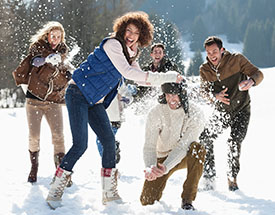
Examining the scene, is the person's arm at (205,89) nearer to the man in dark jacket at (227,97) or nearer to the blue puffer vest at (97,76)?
the man in dark jacket at (227,97)

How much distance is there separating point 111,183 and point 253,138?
19.3 feet

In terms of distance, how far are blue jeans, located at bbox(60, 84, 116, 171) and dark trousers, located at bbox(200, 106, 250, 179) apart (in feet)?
5.07

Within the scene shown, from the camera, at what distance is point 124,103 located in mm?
4898

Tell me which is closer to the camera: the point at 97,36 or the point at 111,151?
the point at 111,151

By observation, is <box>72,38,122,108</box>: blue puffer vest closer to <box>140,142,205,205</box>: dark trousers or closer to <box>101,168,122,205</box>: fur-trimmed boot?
<box>101,168,122,205</box>: fur-trimmed boot

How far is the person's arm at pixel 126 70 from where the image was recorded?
306cm

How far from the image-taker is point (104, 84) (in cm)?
320

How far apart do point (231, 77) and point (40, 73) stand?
2.29 meters

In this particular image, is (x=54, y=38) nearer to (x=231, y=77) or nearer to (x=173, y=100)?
(x=173, y=100)

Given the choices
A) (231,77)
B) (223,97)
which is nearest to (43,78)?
(223,97)

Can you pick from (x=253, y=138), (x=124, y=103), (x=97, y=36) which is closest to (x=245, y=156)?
(x=253, y=138)

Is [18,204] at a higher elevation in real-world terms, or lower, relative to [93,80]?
lower

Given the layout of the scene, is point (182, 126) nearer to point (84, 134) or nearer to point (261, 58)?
point (84, 134)

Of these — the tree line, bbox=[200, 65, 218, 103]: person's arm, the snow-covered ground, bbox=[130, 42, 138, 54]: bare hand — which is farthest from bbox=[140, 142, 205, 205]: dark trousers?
the tree line
